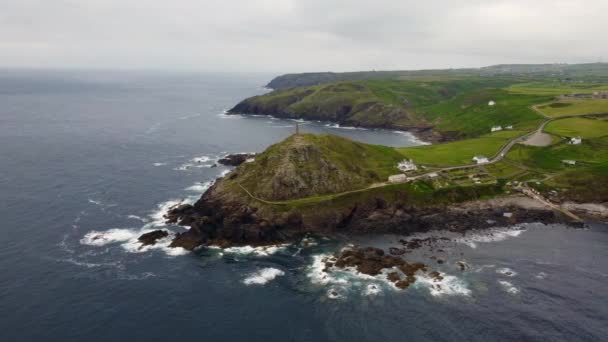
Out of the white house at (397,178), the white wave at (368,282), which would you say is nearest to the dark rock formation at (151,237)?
the white wave at (368,282)

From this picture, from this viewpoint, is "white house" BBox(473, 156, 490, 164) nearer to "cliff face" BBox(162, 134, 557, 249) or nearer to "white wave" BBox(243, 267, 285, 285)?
"cliff face" BBox(162, 134, 557, 249)

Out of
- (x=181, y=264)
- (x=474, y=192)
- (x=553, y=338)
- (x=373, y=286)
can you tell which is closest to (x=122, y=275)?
(x=181, y=264)

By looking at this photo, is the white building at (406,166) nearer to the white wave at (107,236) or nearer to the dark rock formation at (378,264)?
the dark rock formation at (378,264)

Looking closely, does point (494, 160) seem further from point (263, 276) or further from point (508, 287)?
point (263, 276)

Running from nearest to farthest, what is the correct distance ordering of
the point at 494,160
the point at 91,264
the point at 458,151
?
the point at 91,264 → the point at 494,160 → the point at 458,151

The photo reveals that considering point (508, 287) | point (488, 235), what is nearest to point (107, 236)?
point (508, 287)

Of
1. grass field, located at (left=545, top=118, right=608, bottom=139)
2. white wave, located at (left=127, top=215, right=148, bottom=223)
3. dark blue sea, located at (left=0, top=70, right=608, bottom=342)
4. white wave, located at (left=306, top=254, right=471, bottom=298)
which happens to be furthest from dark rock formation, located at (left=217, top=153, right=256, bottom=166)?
grass field, located at (left=545, top=118, right=608, bottom=139)
